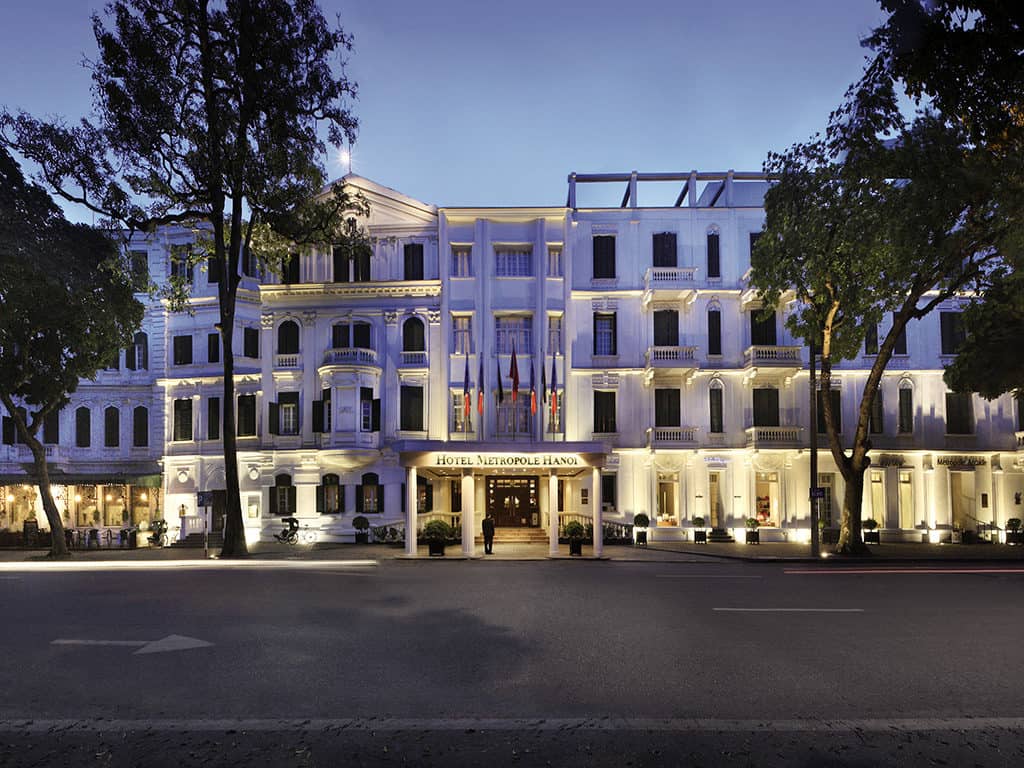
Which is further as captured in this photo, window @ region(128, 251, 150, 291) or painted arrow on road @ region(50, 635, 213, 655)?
window @ region(128, 251, 150, 291)

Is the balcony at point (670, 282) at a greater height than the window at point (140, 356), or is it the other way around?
the balcony at point (670, 282)

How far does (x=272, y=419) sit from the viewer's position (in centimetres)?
3431

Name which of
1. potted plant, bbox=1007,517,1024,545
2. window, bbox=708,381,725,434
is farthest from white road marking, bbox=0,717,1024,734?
potted plant, bbox=1007,517,1024,545

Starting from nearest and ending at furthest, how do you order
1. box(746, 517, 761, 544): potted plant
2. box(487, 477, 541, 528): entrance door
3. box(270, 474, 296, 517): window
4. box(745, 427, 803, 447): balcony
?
box(746, 517, 761, 544): potted plant, box(745, 427, 803, 447): balcony, box(270, 474, 296, 517): window, box(487, 477, 541, 528): entrance door

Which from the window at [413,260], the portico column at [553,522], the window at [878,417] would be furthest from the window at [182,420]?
the window at [878,417]

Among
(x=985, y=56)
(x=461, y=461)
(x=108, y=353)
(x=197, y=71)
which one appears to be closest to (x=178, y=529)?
(x=108, y=353)

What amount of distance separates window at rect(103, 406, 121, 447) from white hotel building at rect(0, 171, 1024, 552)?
2836 millimetres

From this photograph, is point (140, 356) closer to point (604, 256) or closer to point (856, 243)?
point (604, 256)

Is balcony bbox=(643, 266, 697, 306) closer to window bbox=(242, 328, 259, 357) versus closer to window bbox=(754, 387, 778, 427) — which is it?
window bbox=(754, 387, 778, 427)

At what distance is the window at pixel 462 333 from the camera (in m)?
34.5

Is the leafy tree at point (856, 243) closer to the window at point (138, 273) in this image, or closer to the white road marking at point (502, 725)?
the white road marking at point (502, 725)

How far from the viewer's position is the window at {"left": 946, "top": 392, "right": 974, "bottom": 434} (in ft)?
114

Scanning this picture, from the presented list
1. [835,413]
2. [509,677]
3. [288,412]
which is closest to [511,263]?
[288,412]

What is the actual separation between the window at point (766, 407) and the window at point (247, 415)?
24121 millimetres
